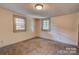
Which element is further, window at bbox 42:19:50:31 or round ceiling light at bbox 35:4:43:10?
window at bbox 42:19:50:31

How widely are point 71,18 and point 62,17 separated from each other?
0.40 ft

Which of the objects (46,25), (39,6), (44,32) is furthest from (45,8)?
(44,32)

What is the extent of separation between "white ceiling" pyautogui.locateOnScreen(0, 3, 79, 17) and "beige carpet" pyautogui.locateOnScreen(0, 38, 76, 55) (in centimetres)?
39

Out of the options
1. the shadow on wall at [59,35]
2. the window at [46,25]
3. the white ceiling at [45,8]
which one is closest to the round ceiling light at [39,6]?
the white ceiling at [45,8]

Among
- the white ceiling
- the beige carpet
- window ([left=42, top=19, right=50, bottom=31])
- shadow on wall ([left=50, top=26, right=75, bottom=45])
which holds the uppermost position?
the white ceiling

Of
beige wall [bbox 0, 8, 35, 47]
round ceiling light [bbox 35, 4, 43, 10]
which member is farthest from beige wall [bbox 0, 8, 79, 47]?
round ceiling light [bbox 35, 4, 43, 10]

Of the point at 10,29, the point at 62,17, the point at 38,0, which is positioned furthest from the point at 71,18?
the point at 10,29

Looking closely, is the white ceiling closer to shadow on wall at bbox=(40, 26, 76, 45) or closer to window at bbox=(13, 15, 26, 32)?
window at bbox=(13, 15, 26, 32)

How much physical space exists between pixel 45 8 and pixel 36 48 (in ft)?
1.90

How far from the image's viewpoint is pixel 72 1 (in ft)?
4.16

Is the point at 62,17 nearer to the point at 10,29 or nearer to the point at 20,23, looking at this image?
the point at 20,23

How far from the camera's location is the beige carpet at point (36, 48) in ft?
4.41

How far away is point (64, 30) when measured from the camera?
1.39 meters

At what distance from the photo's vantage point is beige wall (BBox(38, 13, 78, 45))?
4.35 feet
